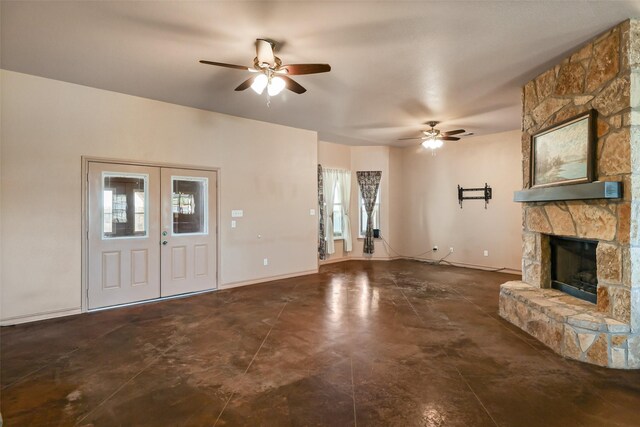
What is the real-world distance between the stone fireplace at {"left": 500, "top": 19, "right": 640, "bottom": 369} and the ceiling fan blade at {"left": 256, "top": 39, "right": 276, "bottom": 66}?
315 cm

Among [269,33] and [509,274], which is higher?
[269,33]

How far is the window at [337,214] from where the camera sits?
26.5ft

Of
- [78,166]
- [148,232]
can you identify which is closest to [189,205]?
[148,232]

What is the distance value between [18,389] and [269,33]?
3.65m

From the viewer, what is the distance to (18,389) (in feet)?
8.04

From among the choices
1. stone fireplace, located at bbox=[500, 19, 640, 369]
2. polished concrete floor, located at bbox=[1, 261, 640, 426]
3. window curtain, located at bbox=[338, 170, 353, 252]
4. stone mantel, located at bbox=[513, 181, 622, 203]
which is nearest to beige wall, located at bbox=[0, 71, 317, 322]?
polished concrete floor, located at bbox=[1, 261, 640, 426]

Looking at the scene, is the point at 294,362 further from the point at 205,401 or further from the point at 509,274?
the point at 509,274

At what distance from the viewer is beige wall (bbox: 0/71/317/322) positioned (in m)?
3.80

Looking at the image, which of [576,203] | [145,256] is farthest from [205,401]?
[576,203]

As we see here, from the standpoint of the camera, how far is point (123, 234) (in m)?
4.57

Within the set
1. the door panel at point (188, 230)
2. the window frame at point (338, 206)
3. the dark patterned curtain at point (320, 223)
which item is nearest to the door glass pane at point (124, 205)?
the door panel at point (188, 230)

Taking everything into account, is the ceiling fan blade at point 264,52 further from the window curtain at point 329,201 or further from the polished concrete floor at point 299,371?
the window curtain at point 329,201

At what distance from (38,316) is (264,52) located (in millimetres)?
4225

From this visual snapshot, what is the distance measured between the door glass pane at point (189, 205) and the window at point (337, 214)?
3612 mm
